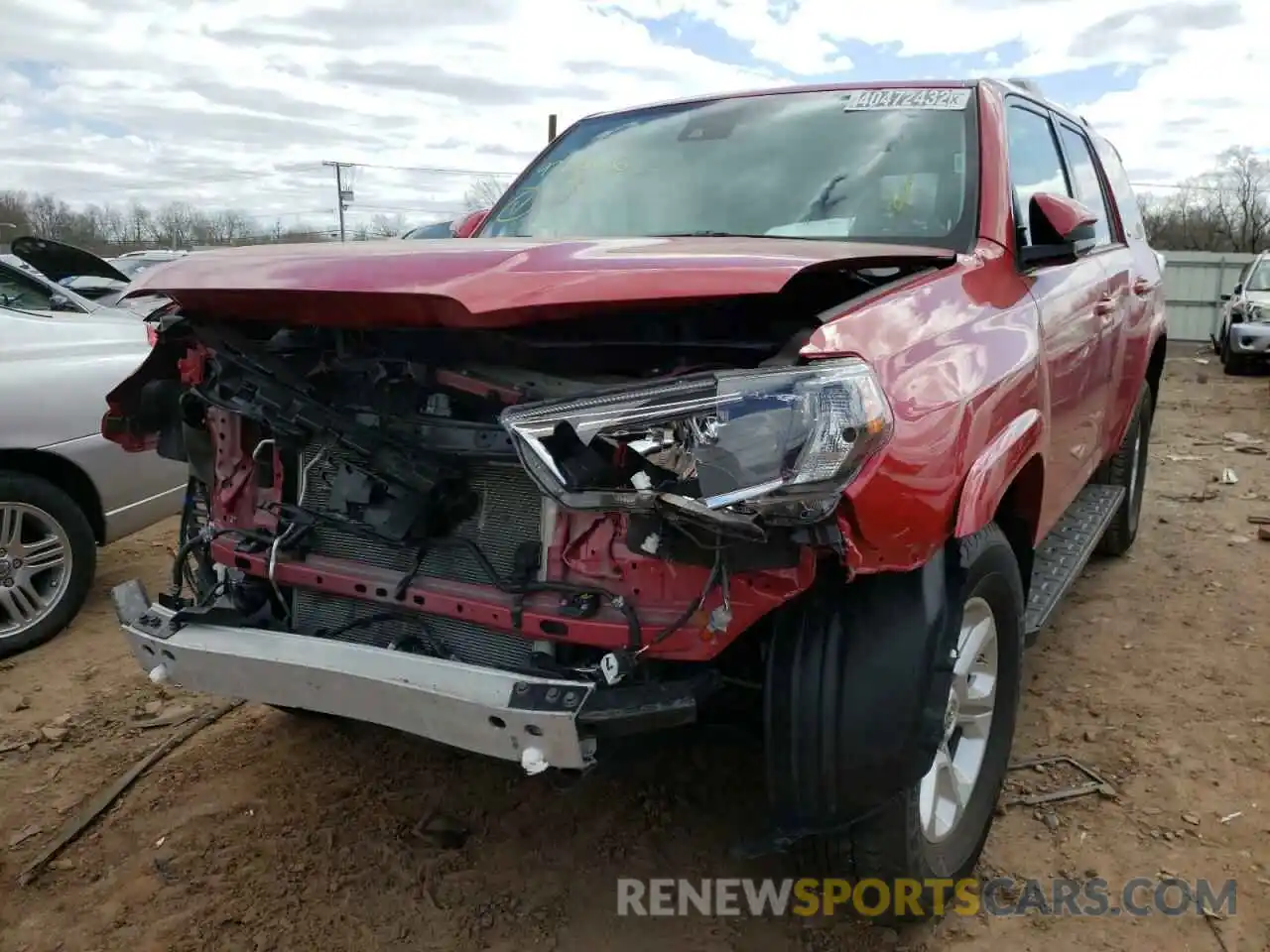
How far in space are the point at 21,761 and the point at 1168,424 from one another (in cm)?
982

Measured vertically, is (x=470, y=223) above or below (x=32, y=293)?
above

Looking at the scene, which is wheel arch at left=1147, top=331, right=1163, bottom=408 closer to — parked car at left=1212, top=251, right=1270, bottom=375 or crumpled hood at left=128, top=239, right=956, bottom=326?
crumpled hood at left=128, top=239, right=956, bottom=326

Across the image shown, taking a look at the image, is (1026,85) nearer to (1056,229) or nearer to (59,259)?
(1056,229)

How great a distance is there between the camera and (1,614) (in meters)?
4.05

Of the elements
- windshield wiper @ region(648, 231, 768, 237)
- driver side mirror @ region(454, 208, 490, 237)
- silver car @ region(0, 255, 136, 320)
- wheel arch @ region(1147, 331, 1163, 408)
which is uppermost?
driver side mirror @ region(454, 208, 490, 237)

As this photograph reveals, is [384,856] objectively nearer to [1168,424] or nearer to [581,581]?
[581,581]

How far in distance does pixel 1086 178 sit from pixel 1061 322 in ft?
5.19

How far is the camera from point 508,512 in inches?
87.2

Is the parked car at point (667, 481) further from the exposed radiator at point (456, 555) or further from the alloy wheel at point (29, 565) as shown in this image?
the alloy wheel at point (29, 565)

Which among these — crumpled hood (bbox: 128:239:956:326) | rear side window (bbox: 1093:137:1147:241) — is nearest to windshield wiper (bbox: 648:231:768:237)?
crumpled hood (bbox: 128:239:956:326)

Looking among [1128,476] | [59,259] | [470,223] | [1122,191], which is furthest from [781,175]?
[59,259]

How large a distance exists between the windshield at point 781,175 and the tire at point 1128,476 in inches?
89.0

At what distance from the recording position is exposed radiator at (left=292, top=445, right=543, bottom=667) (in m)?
2.20

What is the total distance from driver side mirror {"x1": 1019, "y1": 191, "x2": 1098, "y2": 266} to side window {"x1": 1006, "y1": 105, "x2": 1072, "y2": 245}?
0.33 ft
